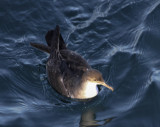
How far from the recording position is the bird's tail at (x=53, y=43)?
8836 mm

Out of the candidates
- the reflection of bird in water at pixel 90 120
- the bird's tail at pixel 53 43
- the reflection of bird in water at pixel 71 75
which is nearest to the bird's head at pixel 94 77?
the reflection of bird in water at pixel 71 75

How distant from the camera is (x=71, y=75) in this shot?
8.31 metres

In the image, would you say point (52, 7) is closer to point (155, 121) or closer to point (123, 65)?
point (123, 65)

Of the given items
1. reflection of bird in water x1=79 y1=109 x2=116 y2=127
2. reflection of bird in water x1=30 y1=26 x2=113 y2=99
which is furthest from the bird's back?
reflection of bird in water x1=79 y1=109 x2=116 y2=127

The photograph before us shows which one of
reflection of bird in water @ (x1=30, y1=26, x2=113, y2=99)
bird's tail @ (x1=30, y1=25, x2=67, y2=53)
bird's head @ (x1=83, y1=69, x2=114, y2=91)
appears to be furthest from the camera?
bird's tail @ (x1=30, y1=25, x2=67, y2=53)

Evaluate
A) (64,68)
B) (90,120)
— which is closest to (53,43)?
(64,68)

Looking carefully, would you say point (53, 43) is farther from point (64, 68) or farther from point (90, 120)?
point (90, 120)

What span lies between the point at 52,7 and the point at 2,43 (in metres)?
2.08

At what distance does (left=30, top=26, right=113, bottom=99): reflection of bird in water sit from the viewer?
8.12 meters

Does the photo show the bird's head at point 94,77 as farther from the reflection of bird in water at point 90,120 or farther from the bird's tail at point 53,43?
the bird's tail at point 53,43

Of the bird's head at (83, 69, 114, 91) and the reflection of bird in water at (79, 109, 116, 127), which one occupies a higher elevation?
the bird's head at (83, 69, 114, 91)

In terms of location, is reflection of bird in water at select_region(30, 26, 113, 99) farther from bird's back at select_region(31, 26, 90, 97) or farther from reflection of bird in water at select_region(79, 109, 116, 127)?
reflection of bird in water at select_region(79, 109, 116, 127)

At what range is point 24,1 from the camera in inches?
425

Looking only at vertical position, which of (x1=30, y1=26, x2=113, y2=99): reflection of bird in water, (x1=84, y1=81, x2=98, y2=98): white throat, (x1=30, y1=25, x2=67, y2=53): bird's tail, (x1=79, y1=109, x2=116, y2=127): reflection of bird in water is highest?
(x1=30, y1=25, x2=67, y2=53): bird's tail
